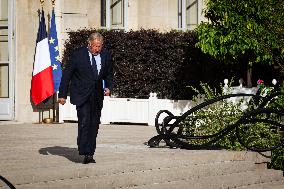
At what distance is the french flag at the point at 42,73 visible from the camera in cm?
2034

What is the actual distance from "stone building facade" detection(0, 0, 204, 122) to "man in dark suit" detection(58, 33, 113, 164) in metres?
9.68

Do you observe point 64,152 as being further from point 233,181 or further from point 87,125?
point 233,181

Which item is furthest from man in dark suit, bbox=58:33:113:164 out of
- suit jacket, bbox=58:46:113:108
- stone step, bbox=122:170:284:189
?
stone step, bbox=122:170:284:189

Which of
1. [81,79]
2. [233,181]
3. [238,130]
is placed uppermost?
[81,79]

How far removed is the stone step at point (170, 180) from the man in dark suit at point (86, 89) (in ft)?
2.49

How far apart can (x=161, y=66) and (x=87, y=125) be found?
35.6ft

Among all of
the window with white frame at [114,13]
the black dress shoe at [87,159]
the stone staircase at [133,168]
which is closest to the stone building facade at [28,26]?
the window with white frame at [114,13]

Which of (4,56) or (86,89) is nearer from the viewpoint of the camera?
(86,89)

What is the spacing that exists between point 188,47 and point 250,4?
4.37 meters

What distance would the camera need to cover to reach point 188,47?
20.9 metres

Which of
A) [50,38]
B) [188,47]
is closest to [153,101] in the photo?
[188,47]

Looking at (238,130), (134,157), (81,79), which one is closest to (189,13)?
(238,130)

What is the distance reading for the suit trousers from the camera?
10.1 m

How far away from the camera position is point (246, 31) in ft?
55.6
